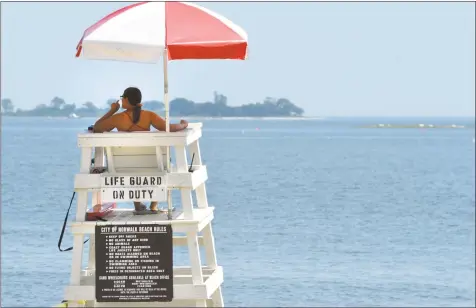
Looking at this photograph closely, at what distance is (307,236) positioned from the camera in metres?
31.9

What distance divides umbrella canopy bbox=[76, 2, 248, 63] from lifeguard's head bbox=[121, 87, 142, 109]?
0.46 m

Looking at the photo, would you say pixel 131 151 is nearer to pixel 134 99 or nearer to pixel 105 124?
pixel 105 124

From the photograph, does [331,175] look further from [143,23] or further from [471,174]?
[143,23]

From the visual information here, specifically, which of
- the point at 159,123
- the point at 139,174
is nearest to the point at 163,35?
the point at 159,123

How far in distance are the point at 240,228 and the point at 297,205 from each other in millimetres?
12094

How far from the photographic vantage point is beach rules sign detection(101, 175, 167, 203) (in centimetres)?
916

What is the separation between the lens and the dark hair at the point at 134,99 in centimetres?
956

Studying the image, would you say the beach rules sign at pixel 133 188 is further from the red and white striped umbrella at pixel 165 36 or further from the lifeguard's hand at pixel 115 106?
the lifeguard's hand at pixel 115 106

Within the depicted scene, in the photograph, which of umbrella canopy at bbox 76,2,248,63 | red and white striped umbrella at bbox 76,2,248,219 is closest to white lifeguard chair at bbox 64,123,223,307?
red and white striped umbrella at bbox 76,2,248,219

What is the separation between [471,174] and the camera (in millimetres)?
72188

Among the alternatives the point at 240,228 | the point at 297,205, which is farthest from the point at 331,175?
the point at 240,228

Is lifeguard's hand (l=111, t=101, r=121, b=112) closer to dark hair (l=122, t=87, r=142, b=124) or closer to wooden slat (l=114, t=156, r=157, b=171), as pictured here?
dark hair (l=122, t=87, r=142, b=124)

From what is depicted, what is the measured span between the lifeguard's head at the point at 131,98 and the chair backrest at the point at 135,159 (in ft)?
1.31

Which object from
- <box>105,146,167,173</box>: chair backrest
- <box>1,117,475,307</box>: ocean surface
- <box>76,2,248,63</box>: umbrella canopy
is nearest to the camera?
<box>76,2,248,63</box>: umbrella canopy
